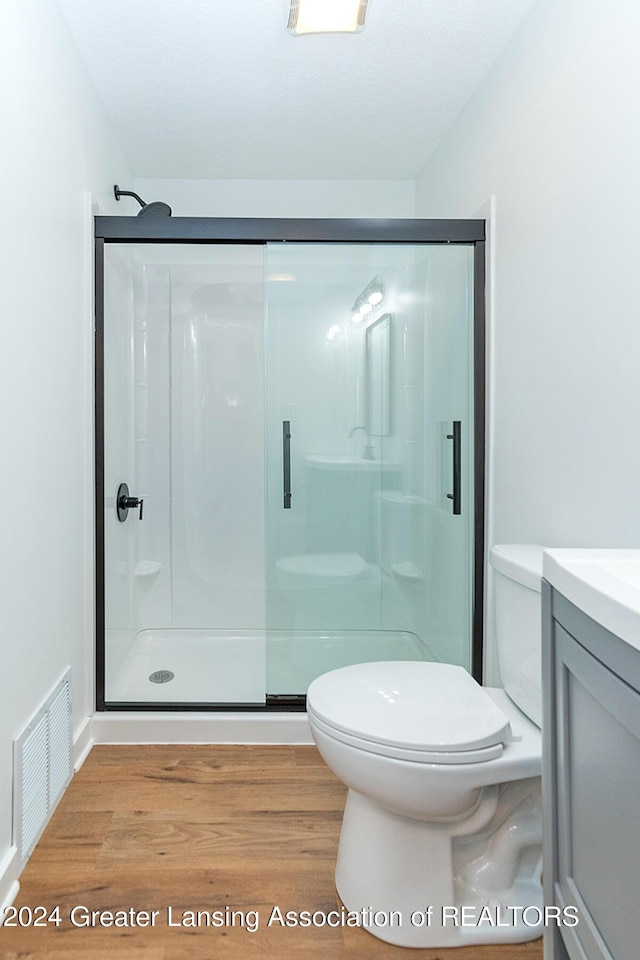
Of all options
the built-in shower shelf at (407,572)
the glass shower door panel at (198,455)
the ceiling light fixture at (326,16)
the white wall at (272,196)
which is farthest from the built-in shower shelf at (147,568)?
the ceiling light fixture at (326,16)

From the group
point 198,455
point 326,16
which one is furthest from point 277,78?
point 198,455

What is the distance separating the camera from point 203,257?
292cm

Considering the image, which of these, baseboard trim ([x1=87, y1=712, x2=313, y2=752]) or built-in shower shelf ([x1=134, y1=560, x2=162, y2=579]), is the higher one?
built-in shower shelf ([x1=134, y1=560, x2=162, y2=579])

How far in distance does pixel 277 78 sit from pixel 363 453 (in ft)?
4.48

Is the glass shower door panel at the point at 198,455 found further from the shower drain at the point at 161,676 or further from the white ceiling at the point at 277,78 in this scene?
the white ceiling at the point at 277,78

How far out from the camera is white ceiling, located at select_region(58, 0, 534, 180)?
1868 millimetres

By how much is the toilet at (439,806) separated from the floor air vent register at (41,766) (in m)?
0.74

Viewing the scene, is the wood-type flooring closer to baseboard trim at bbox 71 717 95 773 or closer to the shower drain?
baseboard trim at bbox 71 717 95 773

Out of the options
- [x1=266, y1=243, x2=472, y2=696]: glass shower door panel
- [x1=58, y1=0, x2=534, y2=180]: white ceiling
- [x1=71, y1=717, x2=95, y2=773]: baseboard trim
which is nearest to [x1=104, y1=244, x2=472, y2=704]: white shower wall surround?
[x1=266, y1=243, x2=472, y2=696]: glass shower door panel

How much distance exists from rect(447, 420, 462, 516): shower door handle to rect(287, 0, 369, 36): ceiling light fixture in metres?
1.27

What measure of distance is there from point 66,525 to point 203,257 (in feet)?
5.11

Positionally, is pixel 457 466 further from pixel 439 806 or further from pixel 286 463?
pixel 439 806

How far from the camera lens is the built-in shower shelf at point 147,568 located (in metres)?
2.93

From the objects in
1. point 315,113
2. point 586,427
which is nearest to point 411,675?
point 586,427
